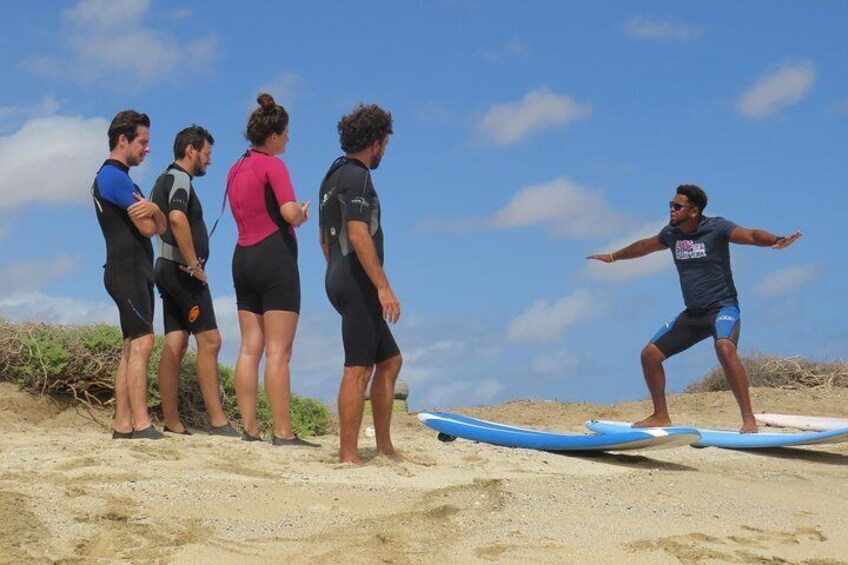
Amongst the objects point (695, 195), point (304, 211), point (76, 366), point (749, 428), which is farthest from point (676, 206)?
point (76, 366)

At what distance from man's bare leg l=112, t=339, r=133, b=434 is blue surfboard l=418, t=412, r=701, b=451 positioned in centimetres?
239

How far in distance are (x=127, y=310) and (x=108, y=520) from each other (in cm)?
227

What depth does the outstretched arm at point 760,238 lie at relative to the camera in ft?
30.7

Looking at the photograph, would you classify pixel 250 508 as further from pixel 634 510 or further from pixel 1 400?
pixel 1 400

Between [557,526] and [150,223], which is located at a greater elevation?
[150,223]

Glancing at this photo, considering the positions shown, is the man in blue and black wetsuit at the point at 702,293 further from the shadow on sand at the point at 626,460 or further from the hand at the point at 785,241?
the shadow on sand at the point at 626,460

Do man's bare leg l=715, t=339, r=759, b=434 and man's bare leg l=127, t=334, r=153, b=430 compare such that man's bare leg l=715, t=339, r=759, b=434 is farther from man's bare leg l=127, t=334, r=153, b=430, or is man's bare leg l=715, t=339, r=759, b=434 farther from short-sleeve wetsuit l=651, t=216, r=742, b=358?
man's bare leg l=127, t=334, r=153, b=430

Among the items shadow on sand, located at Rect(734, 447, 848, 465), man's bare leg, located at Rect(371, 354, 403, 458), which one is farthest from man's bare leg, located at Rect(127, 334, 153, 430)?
shadow on sand, located at Rect(734, 447, 848, 465)

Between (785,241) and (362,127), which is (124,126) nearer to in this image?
(362,127)

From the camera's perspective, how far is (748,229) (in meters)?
9.49

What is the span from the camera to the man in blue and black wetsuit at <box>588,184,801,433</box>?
9391mm

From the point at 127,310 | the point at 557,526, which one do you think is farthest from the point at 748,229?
the point at 127,310

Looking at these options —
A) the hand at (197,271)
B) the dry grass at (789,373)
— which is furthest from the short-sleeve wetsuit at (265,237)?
the dry grass at (789,373)

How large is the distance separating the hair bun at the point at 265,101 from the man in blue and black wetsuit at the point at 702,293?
13.9ft
